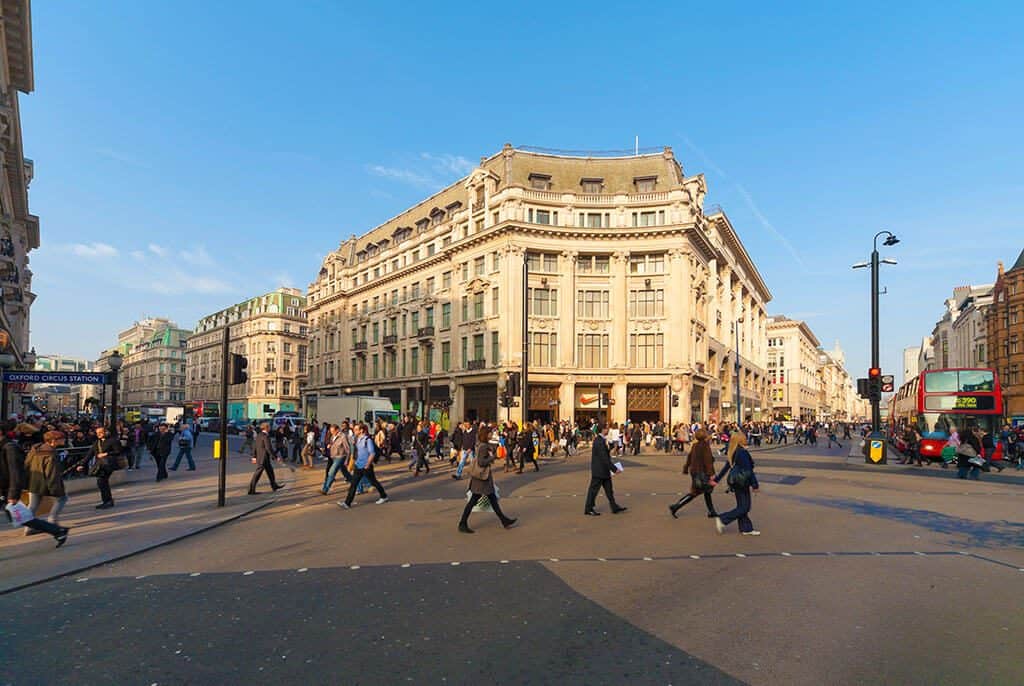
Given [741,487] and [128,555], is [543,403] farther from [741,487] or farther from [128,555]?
[128,555]

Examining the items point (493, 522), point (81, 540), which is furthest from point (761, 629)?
point (81, 540)

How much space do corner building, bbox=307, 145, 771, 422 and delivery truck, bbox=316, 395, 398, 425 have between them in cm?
823

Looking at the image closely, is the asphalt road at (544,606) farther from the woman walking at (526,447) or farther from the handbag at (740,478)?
the woman walking at (526,447)

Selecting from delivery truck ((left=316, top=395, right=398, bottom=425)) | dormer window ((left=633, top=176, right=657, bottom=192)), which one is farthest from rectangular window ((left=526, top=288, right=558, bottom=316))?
delivery truck ((left=316, top=395, right=398, bottom=425))

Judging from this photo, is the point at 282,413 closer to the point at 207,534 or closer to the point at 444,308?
the point at 444,308

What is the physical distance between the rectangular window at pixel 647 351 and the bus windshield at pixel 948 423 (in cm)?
1939

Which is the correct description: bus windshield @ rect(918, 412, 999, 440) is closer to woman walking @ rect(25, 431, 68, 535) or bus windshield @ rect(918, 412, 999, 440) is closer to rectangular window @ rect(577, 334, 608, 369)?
rectangular window @ rect(577, 334, 608, 369)

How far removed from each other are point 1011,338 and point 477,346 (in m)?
55.1

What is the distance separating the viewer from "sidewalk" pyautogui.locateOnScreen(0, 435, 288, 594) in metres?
7.89

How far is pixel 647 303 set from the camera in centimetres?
4559

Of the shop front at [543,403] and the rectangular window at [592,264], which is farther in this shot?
the rectangular window at [592,264]

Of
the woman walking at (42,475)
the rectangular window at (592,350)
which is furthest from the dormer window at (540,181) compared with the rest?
the woman walking at (42,475)

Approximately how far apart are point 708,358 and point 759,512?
1687 inches

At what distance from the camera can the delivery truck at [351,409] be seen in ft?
113
